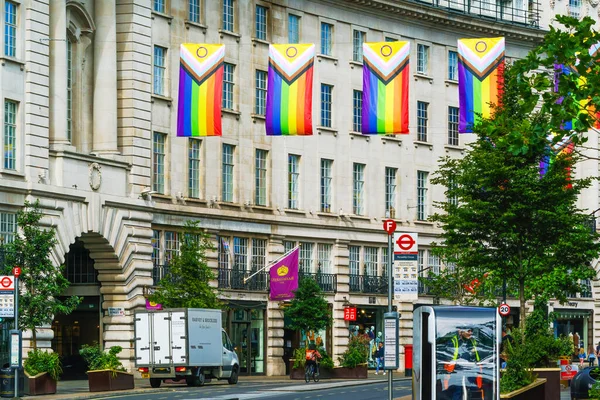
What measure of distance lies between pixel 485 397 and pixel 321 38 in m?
45.5

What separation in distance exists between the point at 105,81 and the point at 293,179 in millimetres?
15851

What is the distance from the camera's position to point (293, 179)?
7781 cm

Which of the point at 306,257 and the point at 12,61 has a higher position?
the point at 12,61

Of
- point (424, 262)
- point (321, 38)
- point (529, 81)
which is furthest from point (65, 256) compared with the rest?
point (529, 81)

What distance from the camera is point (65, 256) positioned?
2623 inches

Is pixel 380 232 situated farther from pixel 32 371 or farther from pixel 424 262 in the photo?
pixel 32 371

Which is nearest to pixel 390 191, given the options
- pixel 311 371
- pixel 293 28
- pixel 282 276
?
pixel 293 28

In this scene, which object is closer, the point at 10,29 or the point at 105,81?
the point at 10,29

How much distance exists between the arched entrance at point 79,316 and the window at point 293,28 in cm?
1661

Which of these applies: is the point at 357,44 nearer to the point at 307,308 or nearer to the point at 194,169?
the point at 194,169

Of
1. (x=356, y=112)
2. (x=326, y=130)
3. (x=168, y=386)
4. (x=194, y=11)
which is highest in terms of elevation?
(x=194, y=11)

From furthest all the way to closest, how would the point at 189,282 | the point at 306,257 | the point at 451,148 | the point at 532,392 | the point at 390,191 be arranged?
the point at 451,148
the point at 390,191
the point at 306,257
the point at 189,282
the point at 532,392

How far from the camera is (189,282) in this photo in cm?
6400

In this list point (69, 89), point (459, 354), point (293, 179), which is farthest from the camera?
point (293, 179)
